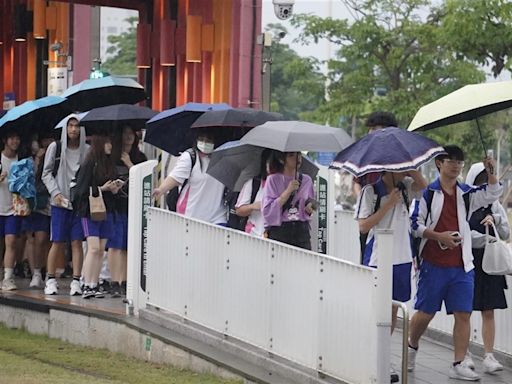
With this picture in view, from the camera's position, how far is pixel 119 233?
1315 cm

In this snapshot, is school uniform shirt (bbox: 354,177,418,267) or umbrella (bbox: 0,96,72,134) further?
umbrella (bbox: 0,96,72,134)

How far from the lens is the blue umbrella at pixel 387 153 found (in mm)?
8586

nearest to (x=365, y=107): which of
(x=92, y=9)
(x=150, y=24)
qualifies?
(x=92, y=9)

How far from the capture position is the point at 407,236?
30.0 feet

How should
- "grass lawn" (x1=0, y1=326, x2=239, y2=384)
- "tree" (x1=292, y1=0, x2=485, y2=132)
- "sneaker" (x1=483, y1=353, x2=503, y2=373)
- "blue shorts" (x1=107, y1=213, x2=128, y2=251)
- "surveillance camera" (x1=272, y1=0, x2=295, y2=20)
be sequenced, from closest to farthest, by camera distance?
"grass lawn" (x1=0, y1=326, x2=239, y2=384) < "sneaker" (x1=483, y1=353, x2=503, y2=373) < "blue shorts" (x1=107, y1=213, x2=128, y2=251) < "surveillance camera" (x1=272, y1=0, x2=295, y2=20) < "tree" (x1=292, y1=0, x2=485, y2=132)

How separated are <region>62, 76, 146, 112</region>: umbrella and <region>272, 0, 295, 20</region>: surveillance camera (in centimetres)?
465

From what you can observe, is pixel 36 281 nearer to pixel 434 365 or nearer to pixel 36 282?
pixel 36 282

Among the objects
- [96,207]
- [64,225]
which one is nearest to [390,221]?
[96,207]

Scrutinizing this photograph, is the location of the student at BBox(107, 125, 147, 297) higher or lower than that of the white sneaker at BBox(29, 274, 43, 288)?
higher

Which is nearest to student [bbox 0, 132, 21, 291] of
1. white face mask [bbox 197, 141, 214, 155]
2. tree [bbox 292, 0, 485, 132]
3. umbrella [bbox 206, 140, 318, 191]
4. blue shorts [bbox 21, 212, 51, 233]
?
blue shorts [bbox 21, 212, 51, 233]

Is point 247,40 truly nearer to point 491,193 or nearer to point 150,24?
point 150,24

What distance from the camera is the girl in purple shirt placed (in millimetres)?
10125

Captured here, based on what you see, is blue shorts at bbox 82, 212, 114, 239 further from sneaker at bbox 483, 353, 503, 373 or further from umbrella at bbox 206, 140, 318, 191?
sneaker at bbox 483, 353, 503, 373

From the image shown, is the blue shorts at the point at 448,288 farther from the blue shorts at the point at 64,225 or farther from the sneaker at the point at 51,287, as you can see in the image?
the sneaker at the point at 51,287
